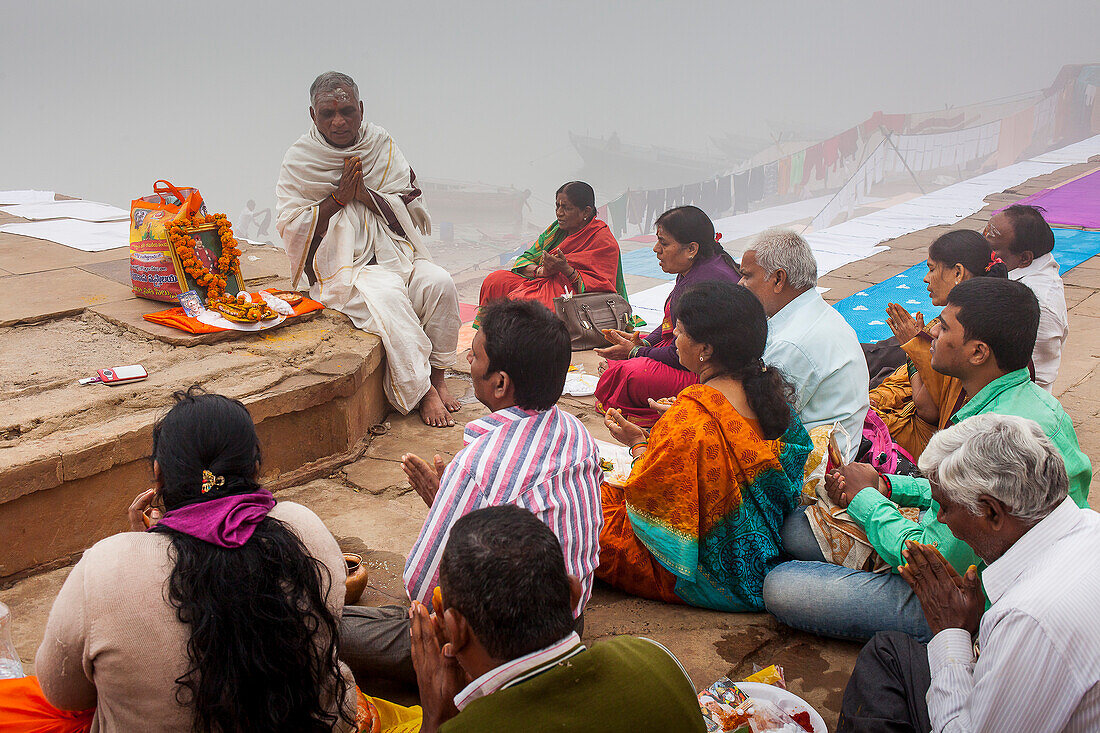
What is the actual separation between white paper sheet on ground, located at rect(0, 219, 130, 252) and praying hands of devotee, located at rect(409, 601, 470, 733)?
5596mm

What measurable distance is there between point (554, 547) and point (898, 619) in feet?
4.89

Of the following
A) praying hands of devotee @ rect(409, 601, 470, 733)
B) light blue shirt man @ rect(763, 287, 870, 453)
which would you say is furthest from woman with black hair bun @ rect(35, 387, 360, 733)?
light blue shirt man @ rect(763, 287, 870, 453)

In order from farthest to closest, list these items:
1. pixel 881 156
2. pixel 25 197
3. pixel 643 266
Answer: pixel 881 156 < pixel 643 266 < pixel 25 197

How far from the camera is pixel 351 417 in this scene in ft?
14.0

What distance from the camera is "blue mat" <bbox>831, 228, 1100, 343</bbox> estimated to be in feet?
21.7

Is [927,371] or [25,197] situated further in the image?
[25,197]

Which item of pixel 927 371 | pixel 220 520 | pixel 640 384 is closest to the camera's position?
pixel 220 520

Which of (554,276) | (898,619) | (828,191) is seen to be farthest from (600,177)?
(898,619)

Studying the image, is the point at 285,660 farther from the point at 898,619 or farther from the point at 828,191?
the point at 828,191

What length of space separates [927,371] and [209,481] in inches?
115

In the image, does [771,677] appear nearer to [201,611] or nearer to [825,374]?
[825,374]

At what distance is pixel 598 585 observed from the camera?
10.1ft

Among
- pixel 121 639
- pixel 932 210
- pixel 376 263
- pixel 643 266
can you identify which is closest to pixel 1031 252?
pixel 376 263

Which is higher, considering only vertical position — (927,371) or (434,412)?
(927,371)
